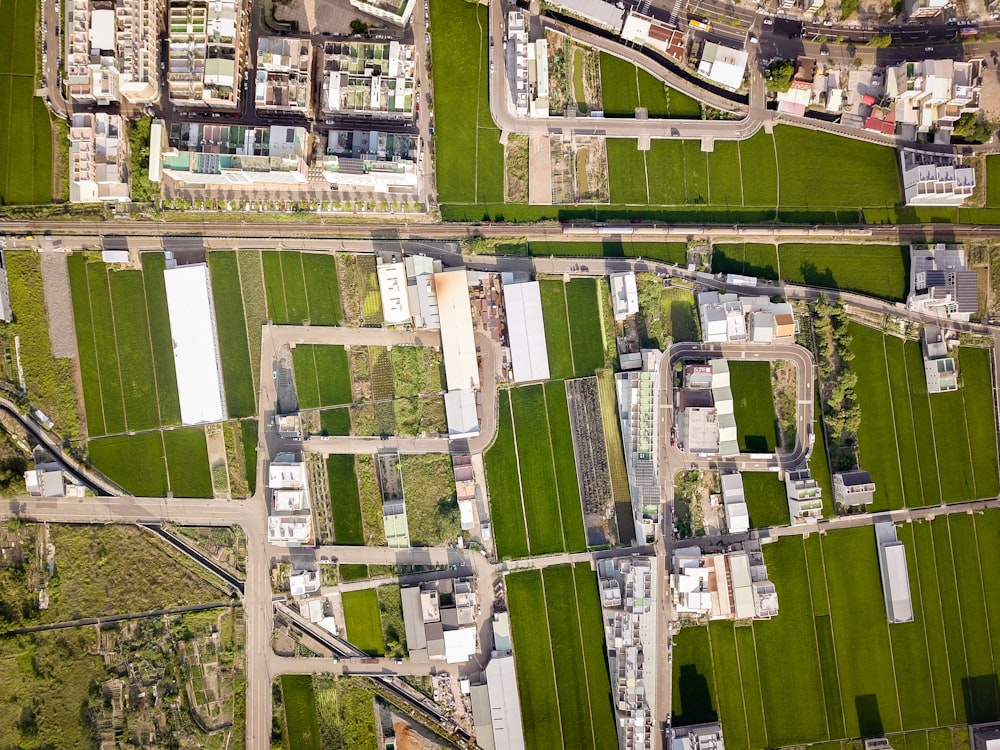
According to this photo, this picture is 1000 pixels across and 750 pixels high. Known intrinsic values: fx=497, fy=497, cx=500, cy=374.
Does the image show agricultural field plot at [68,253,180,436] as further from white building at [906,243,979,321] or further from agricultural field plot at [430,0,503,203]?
white building at [906,243,979,321]

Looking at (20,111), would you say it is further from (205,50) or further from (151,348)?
(151,348)

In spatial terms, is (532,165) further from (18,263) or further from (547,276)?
(18,263)

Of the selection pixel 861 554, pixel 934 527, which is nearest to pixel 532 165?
pixel 861 554

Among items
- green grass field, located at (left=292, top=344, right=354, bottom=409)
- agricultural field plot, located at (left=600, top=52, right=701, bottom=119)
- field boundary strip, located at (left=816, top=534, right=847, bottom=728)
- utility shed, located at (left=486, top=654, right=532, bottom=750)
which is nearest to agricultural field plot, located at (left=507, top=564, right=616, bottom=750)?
utility shed, located at (left=486, top=654, right=532, bottom=750)

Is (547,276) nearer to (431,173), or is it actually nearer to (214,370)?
(431,173)

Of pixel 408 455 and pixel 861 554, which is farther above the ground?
pixel 408 455

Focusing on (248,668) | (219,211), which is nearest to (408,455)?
(248,668)

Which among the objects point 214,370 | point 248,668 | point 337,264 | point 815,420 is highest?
point 337,264
